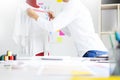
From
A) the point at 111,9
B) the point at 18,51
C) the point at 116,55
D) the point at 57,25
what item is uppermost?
the point at 111,9

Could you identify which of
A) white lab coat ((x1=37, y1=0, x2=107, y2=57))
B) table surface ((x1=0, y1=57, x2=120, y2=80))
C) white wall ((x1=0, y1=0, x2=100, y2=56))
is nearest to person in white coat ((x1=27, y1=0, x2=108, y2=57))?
white lab coat ((x1=37, y1=0, x2=107, y2=57))

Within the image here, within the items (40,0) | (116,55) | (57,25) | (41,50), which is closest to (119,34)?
(116,55)

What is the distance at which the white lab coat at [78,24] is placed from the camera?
1.78 m

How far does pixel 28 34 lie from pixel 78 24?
0.84 metres

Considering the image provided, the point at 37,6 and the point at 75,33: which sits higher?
the point at 37,6

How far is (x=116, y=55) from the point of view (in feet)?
1.75

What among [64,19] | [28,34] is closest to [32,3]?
[28,34]

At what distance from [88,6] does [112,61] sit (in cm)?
221

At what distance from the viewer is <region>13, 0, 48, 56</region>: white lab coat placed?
2509 mm

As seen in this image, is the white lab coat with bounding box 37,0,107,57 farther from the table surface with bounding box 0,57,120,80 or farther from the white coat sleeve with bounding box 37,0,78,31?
the table surface with bounding box 0,57,120,80

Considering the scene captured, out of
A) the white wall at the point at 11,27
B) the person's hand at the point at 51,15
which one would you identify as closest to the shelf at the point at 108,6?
the white wall at the point at 11,27

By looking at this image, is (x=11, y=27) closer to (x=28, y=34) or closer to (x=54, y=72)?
(x=28, y=34)

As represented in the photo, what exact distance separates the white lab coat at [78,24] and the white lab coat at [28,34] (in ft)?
2.27

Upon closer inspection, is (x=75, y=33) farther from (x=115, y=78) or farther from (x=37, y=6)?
(x=115, y=78)
